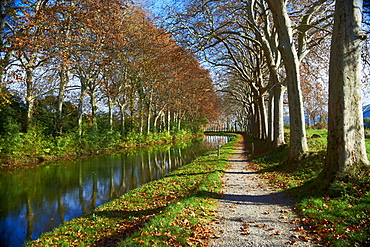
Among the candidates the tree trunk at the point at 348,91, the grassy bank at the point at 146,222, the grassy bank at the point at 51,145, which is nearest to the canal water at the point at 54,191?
the grassy bank at the point at 146,222

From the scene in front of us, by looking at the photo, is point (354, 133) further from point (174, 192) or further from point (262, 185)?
point (174, 192)

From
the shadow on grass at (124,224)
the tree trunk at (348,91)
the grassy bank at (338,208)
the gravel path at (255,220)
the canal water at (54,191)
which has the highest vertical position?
the tree trunk at (348,91)

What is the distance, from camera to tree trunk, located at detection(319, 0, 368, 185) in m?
6.22

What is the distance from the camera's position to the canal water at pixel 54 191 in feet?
25.5

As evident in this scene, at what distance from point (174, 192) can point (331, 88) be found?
6483 mm

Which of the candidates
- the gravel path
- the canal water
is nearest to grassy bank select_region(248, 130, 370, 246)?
the gravel path

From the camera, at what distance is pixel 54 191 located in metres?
11.6

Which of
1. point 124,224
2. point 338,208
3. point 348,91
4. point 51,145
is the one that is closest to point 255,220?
point 338,208

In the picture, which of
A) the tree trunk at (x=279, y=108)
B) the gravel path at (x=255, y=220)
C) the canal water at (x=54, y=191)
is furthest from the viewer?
the tree trunk at (x=279, y=108)

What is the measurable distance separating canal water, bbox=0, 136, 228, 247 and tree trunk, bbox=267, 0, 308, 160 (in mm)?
8331

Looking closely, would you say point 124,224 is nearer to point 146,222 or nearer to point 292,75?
point 146,222

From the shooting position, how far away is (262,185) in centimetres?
909

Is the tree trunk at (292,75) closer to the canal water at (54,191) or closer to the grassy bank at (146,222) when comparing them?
the grassy bank at (146,222)

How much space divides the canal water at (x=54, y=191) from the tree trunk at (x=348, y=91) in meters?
8.88
